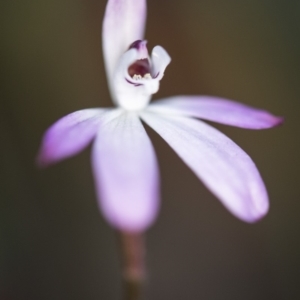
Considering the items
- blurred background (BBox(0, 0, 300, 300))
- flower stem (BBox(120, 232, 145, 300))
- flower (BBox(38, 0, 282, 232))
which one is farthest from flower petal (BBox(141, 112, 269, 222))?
blurred background (BBox(0, 0, 300, 300))

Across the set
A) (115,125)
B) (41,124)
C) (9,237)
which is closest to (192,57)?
(41,124)

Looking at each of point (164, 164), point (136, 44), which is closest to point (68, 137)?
point (136, 44)

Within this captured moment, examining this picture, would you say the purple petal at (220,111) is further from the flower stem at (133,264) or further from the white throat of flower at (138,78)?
the flower stem at (133,264)

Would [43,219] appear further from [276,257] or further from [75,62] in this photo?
[276,257]

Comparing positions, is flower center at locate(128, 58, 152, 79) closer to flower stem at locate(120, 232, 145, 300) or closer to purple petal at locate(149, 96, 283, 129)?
purple petal at locate(149, 96, 283, 129)

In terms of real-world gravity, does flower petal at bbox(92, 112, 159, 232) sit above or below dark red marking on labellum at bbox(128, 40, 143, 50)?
below

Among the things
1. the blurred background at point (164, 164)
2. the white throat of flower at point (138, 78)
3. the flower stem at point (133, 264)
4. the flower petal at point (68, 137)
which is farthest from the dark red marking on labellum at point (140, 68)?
the blurred background at point (164, 164)

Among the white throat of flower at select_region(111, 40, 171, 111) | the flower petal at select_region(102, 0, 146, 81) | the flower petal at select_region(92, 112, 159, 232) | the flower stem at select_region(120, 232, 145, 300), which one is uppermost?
the flower petal at select_region(102, 0, 146, 81)
